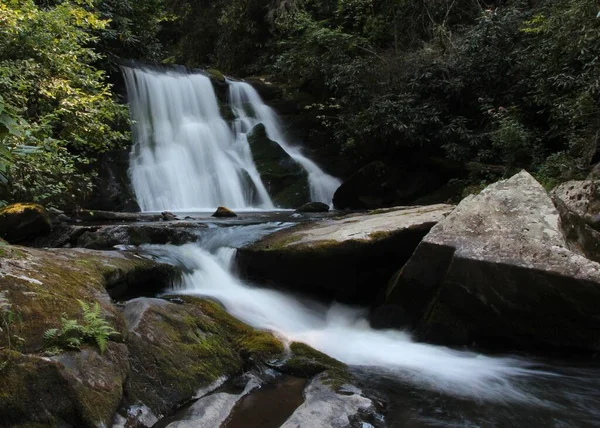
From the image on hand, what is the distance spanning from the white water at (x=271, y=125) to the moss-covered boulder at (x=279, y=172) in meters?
0.31

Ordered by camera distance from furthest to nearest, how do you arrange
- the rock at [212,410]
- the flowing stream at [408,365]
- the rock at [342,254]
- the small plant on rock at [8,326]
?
1. the rock at [342,254]
2. the flowing stream at [408,365]
3. the rock at [212,410]
4. the small plant on rock at [8,326]

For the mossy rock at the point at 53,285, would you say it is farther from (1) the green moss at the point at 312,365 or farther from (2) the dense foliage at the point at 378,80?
(1) the green moss at the point at 312,365

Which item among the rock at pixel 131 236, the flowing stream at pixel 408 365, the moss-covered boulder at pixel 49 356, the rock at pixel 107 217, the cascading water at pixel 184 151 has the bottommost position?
the flowing stream at pixel 408 365

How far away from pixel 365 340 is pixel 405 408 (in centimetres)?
170

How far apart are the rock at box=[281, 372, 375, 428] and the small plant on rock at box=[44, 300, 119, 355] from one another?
149 cm

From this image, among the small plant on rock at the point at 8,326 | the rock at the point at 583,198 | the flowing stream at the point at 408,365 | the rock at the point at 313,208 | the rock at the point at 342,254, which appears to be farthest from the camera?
the rock at the point at 313,208

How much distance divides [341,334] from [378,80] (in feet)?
28.4

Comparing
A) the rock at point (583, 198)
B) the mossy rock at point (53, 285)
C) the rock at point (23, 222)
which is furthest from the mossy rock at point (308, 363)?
the rock at point (23, 222)

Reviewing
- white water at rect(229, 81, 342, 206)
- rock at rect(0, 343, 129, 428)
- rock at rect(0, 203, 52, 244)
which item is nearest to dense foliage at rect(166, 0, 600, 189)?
white water at rect(229, 81, 342, 206)

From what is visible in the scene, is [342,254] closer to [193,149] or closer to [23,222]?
[23,222]

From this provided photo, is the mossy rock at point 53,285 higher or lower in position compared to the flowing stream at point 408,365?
higher

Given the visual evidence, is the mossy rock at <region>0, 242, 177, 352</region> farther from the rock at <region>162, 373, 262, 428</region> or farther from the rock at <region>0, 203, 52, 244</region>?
the rock at <region>0, 203, 52, 244</region>

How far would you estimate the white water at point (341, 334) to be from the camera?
169 inches

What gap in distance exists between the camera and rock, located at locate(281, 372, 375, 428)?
3197mm
